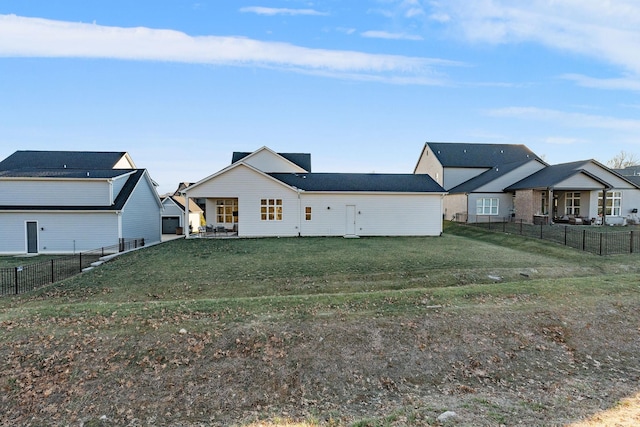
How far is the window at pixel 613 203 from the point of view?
90.7ft

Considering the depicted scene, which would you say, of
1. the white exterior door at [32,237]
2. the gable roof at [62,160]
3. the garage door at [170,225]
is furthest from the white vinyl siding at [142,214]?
the garage door at [170,225]

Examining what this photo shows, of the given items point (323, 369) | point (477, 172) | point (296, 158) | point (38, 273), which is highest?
point (296, 158)

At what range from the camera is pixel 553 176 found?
27500 millimetres

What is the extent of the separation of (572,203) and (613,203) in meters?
2.82

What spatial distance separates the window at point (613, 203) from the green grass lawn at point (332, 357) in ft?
71.5

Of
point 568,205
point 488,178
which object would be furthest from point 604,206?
point 488,178

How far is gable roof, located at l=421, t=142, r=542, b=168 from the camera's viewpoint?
124 ft

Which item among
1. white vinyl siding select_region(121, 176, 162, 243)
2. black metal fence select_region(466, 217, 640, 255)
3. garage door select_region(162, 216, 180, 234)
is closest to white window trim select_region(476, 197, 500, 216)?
black metal fence select_region(466, 217, 640, 255)

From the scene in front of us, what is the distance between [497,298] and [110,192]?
867 inches

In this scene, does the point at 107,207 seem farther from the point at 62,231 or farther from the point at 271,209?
the point at 271,209

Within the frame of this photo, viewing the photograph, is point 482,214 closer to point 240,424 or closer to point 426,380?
point 426,380

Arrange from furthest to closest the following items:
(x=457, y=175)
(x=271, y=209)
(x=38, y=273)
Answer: (x=457, y=175)
(x=271, y=209)
(x=38, y=273)

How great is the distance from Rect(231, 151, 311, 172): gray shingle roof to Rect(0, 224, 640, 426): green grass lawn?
953 inches

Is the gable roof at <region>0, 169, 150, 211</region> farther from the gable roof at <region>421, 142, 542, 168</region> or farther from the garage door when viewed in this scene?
the gable roof at <region>421, 142, 542, 168</region>
